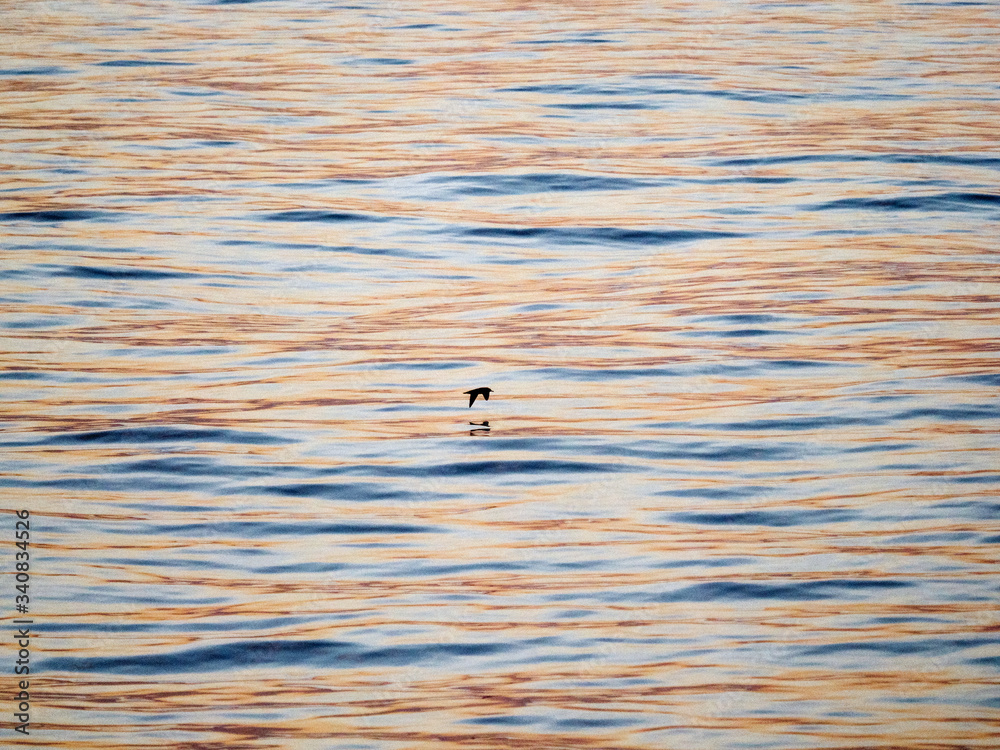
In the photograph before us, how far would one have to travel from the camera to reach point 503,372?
2004mm

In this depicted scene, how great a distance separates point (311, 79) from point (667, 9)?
37.4 inches

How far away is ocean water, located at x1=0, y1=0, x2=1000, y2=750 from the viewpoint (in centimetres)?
173

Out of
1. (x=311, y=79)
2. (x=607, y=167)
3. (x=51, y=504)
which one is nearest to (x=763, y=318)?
(x=607, y=167)

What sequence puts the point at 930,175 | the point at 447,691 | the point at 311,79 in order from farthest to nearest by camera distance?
the point at 311,79 < the point at 930,175 < the point at 447,691

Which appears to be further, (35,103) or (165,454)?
(35,103)

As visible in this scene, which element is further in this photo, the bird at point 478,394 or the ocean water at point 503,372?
the bird at point 478,394

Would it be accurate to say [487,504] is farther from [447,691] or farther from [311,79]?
[311,79]

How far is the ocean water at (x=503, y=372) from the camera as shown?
1.73 m

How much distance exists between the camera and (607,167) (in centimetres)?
228

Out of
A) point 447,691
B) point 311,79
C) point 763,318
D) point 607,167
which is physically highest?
point 311,79

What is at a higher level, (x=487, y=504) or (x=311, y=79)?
(x=311, y=79)

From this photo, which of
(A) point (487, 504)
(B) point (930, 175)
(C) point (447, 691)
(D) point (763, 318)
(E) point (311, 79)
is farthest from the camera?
(E) point (311, 79)

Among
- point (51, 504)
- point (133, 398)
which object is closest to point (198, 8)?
point (133, 398)

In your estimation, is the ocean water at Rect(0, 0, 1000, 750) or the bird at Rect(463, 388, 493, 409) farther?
the bird at Rect(463, 388, 493, 409)
